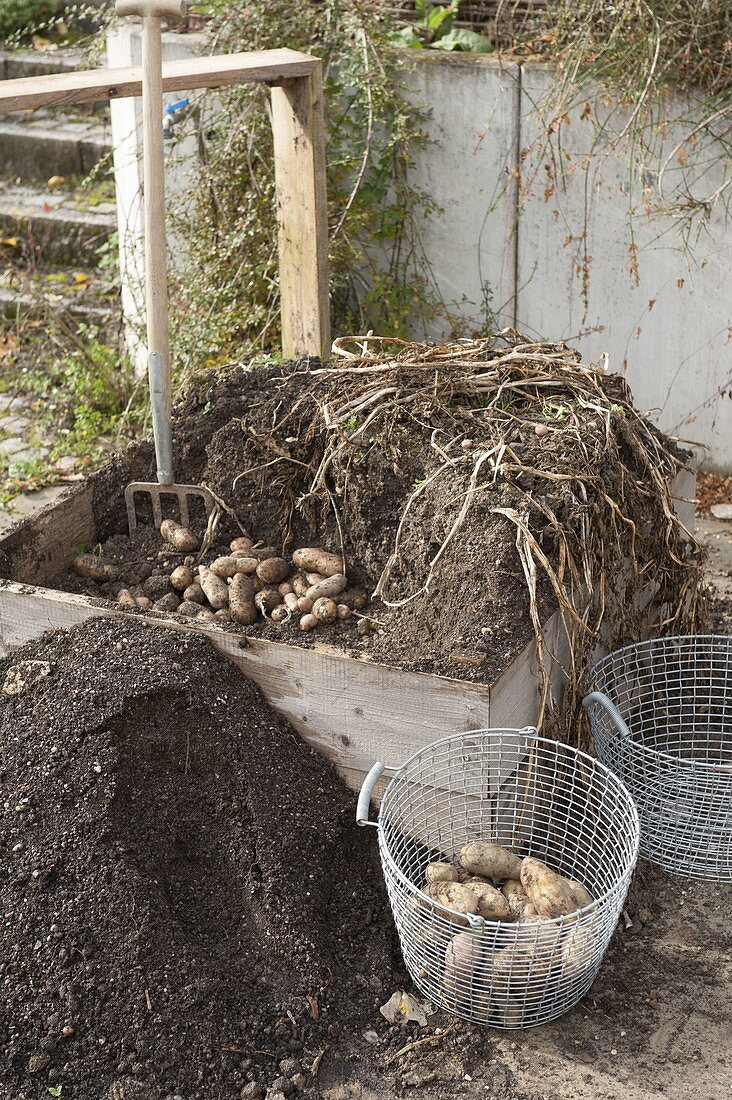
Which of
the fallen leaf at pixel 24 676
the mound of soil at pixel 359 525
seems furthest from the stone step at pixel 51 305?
the fallen leaf at pixel 24 676

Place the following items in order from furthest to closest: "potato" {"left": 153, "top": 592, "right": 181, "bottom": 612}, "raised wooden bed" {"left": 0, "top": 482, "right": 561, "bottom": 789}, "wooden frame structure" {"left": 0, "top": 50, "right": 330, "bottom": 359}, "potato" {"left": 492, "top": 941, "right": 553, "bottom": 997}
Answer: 1. "wooden frame structure" {"left": 0, "top": 50, "right": 330, "bottom": 359}
2. "potato" {"left": 153, "top": 592, "right": 181, "bottom": 612}
3. "raised wooden bed" {"left": 0, "top": 482, "right": 561, "bottom": 789}
4. "potato" {"left": 492, "top": 941, "right": 553, "bottom": 997}

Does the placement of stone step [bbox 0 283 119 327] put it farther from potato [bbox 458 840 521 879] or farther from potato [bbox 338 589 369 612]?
potato [bbox 458 840 521 879]

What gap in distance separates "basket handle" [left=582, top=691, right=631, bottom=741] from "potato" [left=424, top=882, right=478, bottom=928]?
2.24 ft

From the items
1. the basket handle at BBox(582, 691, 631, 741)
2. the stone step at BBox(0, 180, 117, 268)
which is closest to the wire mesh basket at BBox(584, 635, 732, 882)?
the basket handle at BBox(582, 691, 631, 741)

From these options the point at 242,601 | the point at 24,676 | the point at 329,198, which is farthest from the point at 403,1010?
the point at 329,198

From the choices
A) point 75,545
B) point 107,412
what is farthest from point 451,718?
point 107,412

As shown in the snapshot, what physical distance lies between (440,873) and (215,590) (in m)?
1.08

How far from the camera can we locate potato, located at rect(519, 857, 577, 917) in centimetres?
245

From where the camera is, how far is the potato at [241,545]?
3496 mm

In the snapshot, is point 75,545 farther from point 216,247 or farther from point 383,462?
point 216,247

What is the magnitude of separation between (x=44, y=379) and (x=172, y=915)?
150 inches

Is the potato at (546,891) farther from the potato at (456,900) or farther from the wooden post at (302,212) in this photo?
the wooden post at (302,212)

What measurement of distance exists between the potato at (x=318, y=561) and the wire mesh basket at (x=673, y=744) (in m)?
0.77

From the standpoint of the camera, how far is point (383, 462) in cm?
330
